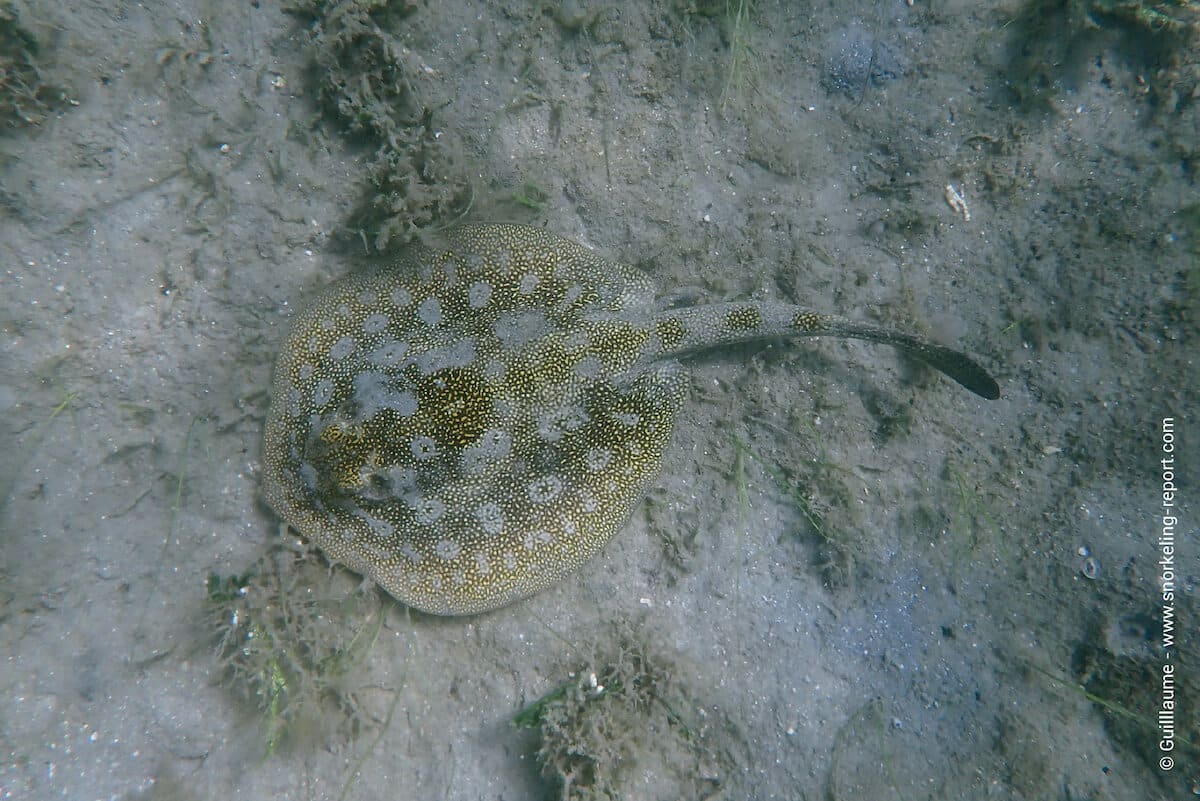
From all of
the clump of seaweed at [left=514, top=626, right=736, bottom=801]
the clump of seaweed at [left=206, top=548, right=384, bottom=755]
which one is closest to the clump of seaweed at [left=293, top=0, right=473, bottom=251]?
the clump of seaweed at [left=206, top=548, right=384, bottom=755]

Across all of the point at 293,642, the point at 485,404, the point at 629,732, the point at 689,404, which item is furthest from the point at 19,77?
the point at 629,732

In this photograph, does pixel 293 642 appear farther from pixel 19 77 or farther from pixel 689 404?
pixel 19 77

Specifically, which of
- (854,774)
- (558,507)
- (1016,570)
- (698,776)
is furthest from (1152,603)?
(558,507)

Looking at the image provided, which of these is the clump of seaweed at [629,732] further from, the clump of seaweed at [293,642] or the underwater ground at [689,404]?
the clump of seaweed at [293,642]

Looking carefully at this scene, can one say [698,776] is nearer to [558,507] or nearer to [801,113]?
[558,507]

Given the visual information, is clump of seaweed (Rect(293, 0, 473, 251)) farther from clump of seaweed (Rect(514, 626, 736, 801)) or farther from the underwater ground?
clump of seaweed (Rect(514, 626, 736, 801))

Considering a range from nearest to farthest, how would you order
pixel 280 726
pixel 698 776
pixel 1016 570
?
pixel 280 726
pixel 698 776
pixel 1016 570
